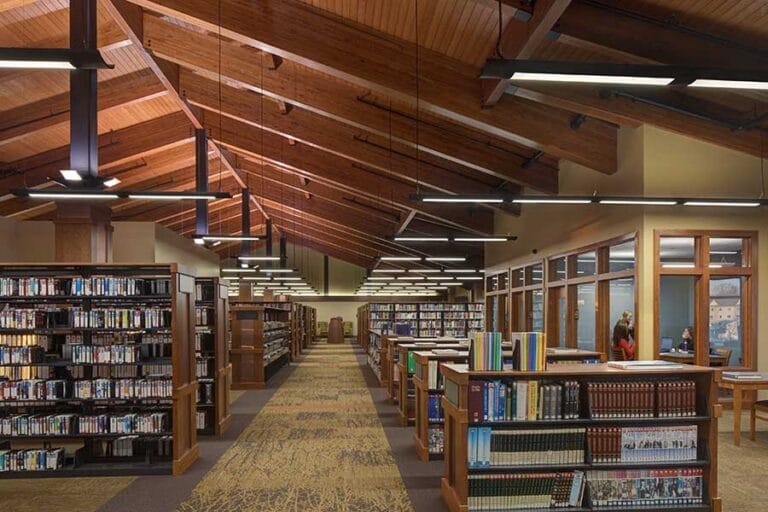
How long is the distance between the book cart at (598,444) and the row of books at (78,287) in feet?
11.7

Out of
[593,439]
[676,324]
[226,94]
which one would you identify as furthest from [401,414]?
[676,324]

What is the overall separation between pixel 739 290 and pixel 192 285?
25.8 feet

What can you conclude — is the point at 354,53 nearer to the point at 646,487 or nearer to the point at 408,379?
the point at 408,379

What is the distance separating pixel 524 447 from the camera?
17.2 ft

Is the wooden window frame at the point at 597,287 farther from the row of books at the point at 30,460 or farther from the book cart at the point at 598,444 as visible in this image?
the row of books at the point at 30,460

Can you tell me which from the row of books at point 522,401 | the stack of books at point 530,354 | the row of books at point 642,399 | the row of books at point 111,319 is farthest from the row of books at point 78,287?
the row of books at point 642,399

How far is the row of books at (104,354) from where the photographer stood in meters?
7.07

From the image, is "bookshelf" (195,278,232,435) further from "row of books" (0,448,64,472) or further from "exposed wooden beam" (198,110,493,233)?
"exposed wooden beam" (198,110,493,233)

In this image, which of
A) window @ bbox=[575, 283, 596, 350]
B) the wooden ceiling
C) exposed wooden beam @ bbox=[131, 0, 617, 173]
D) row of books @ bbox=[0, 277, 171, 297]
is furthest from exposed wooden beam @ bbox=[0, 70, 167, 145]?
window @ bbox=[575, 283, 596, 350]

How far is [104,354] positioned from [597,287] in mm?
7635

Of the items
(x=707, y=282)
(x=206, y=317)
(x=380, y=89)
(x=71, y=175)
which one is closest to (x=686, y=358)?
(x=707, y=282)

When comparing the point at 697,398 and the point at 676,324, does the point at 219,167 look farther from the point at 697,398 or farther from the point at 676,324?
the point at 697,398

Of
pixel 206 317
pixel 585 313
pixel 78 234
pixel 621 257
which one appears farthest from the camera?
pixel 585 313

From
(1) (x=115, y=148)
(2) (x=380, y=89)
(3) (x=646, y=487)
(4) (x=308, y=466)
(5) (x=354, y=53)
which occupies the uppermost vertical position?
(5) (x=354, y=53)
